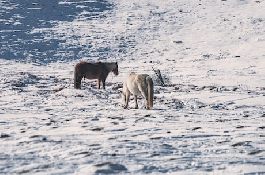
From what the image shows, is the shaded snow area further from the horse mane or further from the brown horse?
the horse mane

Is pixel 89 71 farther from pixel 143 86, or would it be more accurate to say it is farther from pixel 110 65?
pixel 143 86

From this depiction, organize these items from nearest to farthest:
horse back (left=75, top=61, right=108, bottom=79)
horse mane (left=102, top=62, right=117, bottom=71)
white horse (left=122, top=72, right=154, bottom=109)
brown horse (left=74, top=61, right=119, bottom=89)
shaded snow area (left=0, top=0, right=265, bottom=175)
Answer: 1. shaded snow area (left=0, top=0, right=265, bottom=175)
2. white horse (left=122, top=72, right=154, bottom=109)
3. brown horse (left=74, top=61, right=119, bottom=89)
4. horse back (left=75, top=61, right=108, bottom=79)
5. horse mane (left=102, top=62, right=117, bottom=71)

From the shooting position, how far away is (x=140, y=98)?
41.0 feet

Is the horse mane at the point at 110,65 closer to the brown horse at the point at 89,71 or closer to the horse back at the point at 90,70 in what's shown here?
the brown horse at the point at 89,71

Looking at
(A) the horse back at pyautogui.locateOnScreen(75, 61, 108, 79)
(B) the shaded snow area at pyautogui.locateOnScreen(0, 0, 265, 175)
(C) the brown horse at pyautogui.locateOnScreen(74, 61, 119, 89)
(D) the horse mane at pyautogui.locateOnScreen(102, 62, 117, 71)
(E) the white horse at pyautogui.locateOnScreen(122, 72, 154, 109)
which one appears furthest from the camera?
(D) the horse mane at pyautogui.locateOnScreen(102, 62, 117, 71)

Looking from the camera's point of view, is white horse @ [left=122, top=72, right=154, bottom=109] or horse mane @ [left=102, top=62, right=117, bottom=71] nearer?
white horse @ [left=122, top=72, right=154, bottom=109]

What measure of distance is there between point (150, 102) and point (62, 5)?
4428 centimetres

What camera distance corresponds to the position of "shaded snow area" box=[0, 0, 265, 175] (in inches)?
165

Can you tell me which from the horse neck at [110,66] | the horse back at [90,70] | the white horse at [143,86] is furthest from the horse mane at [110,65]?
the white horse at [143,86]

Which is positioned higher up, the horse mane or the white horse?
the horse mane

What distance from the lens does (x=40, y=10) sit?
4784 cm

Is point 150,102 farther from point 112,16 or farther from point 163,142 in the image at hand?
point 112,16

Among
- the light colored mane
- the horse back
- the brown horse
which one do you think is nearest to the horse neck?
the light colored mane

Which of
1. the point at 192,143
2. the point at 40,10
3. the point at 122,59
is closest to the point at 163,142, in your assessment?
the point at 192,143
